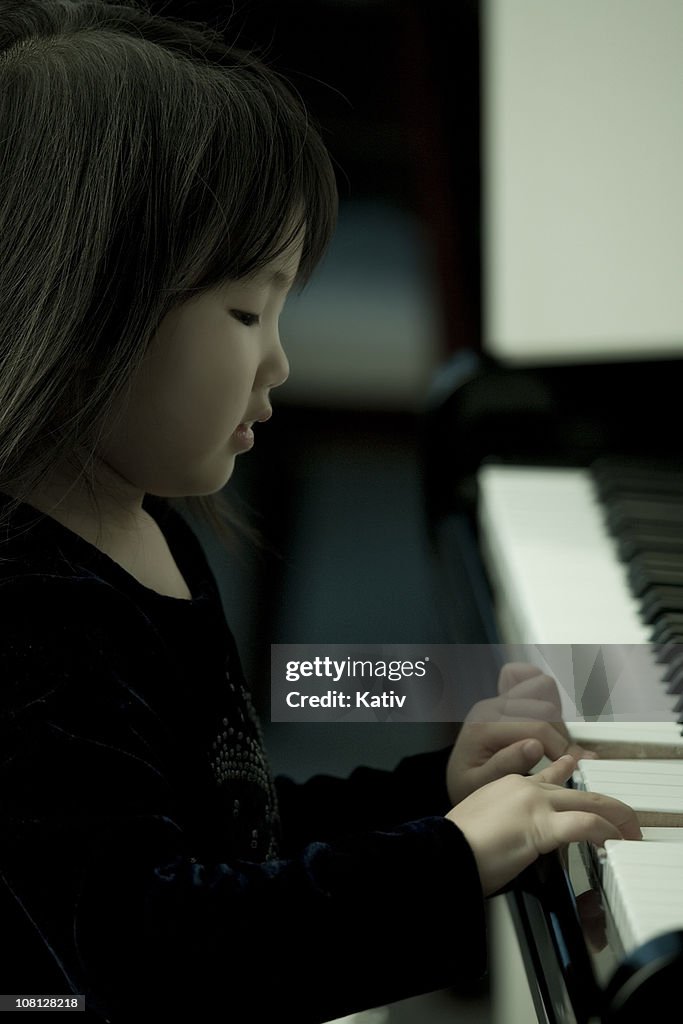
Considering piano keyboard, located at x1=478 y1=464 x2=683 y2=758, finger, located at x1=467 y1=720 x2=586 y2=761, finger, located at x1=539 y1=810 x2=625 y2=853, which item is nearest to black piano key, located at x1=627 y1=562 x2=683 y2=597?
piano keyboard, located at x1=478 y1=464 x2=683 y2=758

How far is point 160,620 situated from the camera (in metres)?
0.51

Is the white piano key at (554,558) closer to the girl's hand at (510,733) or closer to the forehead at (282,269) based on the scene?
the girl's hand at (510,733)

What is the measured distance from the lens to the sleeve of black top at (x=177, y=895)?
1.40 feet

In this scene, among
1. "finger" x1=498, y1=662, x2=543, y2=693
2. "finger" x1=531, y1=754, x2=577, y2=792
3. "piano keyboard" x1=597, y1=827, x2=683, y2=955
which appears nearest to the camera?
"piano keyboard" x1=597, y1=827, x2=683, y2=955

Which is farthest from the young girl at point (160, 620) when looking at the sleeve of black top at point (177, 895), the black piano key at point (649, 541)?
the black piano key at point (649, 541)

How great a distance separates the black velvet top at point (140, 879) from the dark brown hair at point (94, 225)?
0.18 feet

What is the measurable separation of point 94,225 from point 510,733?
29cm

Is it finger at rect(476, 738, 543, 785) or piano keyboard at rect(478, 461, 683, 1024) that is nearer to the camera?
piano keyboard at rect(478, 461, 683, 1024)

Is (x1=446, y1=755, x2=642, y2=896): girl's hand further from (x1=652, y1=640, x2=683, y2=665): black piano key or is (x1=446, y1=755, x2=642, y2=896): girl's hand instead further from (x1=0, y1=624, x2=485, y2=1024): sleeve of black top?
(x1=652, y1=640, x2=683, y2=665): black piano key

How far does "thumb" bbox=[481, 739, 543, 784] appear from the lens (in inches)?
21.1

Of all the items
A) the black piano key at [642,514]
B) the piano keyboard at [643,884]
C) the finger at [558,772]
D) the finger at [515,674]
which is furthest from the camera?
the black piano key at [642,514]

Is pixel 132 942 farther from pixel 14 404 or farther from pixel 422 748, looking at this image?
pixel 422 748

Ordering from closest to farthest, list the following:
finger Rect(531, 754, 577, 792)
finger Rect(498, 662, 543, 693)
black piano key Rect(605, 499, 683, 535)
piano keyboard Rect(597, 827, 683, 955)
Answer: piano keyboard Rect(597, 827, 683, 955)
finger Rect(531, 754, 577, 792)
finger Rect(498, 662, 543, 693)
black piano key Rect(605, 499, 683, 535)

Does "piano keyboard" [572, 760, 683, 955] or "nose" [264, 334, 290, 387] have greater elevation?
"nose" [264, 334, 290, 387]
